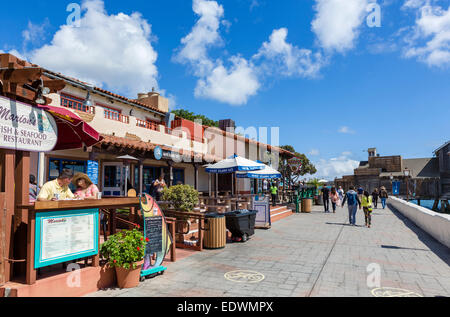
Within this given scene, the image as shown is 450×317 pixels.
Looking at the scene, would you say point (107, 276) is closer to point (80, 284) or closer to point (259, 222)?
point (80, 284)

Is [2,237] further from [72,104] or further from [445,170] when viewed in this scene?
[445,170]

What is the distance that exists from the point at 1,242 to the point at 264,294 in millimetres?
3649

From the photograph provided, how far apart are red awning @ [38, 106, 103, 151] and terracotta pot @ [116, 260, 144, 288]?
2385 mm

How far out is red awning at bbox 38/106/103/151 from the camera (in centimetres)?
477

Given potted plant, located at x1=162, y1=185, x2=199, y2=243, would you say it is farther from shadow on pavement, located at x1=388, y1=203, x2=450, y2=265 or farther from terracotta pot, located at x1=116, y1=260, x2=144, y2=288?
shadow on pavement, located at x1=388, y1=203, x2=450, y2=265

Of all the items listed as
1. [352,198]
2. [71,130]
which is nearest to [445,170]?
[352,198]

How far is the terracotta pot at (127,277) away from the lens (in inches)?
183

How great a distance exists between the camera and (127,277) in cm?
466

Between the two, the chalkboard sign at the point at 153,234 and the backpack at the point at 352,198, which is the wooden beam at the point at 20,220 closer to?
the chalkboard sign at the point at 153,234

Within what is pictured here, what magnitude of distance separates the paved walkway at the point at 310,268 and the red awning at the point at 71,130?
273 cm

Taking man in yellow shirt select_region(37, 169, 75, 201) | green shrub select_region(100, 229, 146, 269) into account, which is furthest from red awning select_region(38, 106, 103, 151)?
green shrub select_region(100, 229, 146, 269)

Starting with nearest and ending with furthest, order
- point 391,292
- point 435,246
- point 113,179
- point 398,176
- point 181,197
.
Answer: point 391,292, point 435,246, point 181,197, point 113,179, point 398,176

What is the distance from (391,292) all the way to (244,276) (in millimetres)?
2348
